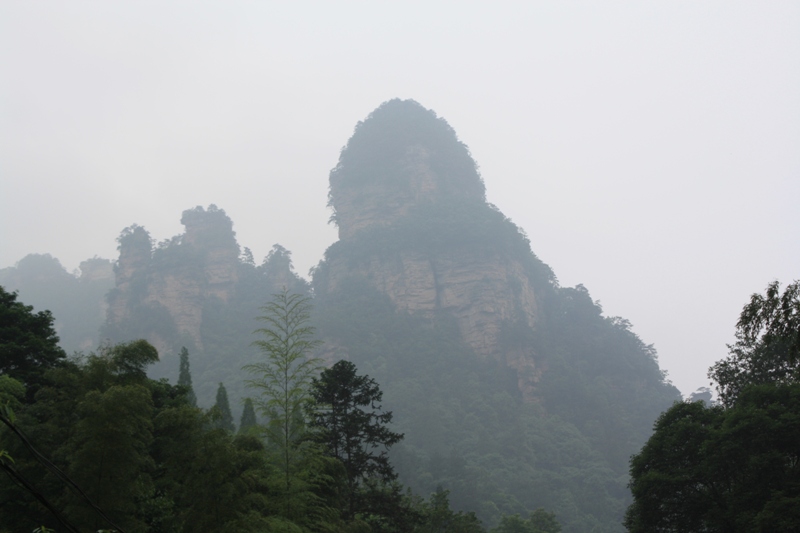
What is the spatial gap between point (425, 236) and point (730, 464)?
209 feet

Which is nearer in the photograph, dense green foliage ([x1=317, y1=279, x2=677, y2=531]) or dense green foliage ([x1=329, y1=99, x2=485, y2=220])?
dense green foliage ([x1=317, y1=279, x2=677, y2=531])

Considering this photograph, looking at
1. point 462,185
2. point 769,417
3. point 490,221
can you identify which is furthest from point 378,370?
point 769,417

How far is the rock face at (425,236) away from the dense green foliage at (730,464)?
5023cm

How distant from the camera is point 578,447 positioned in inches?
2333

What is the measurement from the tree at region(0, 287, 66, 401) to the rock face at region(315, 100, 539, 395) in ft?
192

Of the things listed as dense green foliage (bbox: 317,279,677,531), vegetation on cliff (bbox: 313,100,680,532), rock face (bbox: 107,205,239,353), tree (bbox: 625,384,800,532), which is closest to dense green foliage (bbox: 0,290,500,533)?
tree (bbox: 625,384,800,532)

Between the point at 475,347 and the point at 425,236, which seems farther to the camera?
the point at 425,236

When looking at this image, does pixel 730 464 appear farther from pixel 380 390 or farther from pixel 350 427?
pixel 380 390

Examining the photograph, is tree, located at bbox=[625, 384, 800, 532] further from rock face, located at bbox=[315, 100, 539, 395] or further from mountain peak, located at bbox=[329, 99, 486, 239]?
mountain peak, located at bbox=[329, 99, 486, 239]

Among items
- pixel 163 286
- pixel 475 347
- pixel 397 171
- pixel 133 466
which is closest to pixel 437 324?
pixel 475 347

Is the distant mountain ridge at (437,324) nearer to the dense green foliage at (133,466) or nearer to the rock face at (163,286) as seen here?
the rock face at (163,286)

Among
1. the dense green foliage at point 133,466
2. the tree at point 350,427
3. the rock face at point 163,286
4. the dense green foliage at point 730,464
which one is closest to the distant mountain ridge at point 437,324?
the rock face at point 163,286

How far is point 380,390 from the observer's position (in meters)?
50.5

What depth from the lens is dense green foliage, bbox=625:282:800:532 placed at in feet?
48.7
